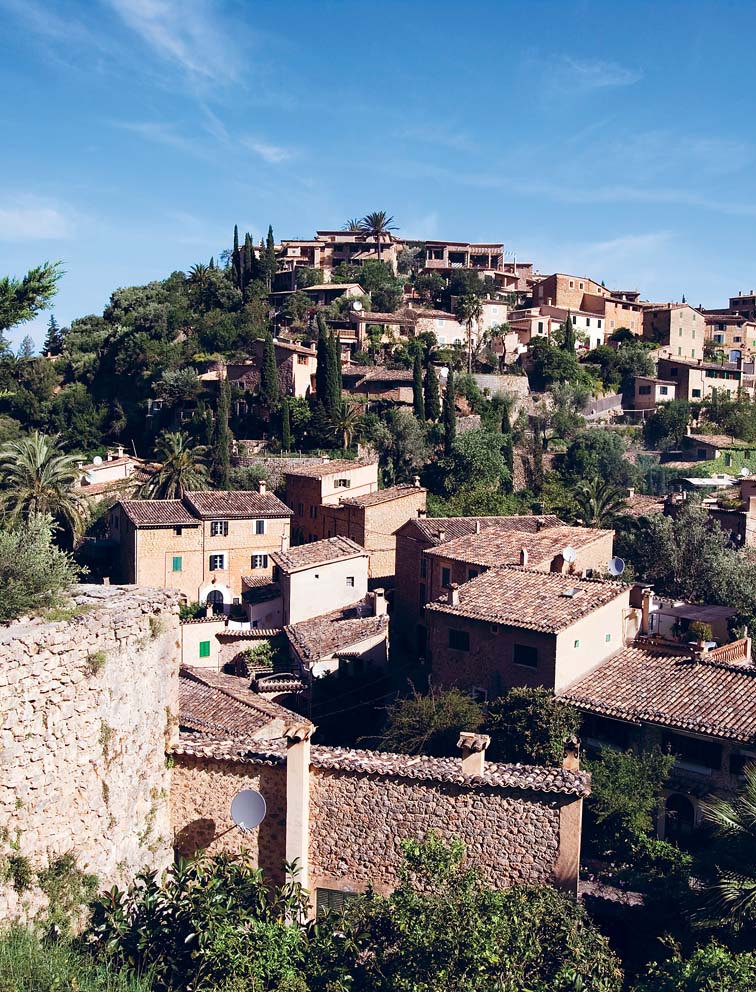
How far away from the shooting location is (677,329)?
65.0 m

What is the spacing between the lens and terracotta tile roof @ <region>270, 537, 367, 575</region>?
2803 centimetres

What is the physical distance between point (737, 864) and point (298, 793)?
17.5 ft

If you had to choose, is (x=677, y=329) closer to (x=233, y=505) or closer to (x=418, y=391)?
(x=418, y=391)

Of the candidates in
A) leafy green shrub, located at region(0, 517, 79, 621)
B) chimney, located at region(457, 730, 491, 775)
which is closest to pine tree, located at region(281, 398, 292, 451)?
chimney, located at region(457, 730, 491, 775)

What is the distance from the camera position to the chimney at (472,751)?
32.9 ft

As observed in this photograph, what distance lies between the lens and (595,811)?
47.4ft

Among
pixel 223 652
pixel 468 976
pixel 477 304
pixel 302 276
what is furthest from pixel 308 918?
pixel 302 276

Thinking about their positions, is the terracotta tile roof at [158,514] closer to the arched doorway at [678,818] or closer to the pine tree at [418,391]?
the pine tree at [418,391]

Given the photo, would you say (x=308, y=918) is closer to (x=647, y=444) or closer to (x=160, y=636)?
(x=160, y=636)

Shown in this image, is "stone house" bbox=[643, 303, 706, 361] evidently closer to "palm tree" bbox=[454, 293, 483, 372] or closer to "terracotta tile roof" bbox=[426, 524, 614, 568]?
"palm tree" bbox=[454, 293, 483, 372]

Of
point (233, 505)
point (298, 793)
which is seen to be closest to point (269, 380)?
point (233, 505)

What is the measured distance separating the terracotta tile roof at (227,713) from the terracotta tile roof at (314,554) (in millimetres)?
8431

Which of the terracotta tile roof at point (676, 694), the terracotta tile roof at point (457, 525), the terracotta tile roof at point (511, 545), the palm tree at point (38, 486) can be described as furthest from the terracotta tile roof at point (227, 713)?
the palm tree at point (38, 486)

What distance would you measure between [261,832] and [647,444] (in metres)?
45.4
